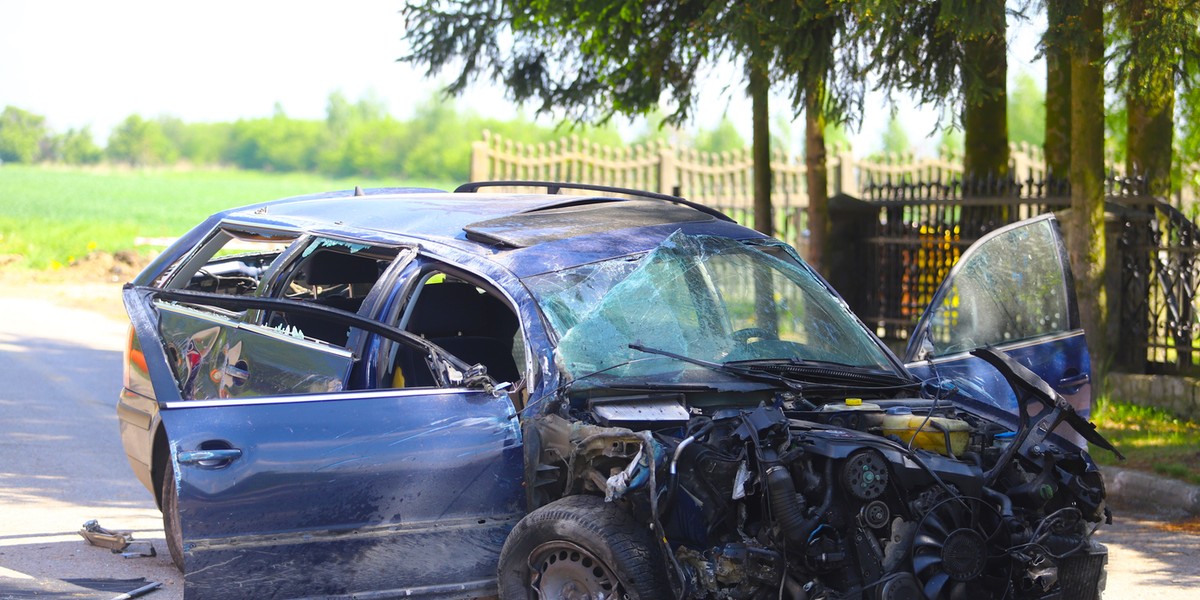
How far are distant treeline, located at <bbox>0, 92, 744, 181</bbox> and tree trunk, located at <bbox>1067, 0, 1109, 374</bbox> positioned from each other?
9061 cm

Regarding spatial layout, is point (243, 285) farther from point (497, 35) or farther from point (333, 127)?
point (333, 127)

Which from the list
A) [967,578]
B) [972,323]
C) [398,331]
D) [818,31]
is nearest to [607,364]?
[398,331]

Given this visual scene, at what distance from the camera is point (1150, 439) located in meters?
9.43

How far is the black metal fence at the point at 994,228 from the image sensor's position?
1086 centimetres

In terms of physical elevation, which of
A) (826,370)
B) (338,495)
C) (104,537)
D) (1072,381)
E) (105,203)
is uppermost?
(826,370)

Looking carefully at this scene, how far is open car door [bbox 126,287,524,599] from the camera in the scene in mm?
4426

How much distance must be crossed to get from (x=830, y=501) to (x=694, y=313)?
3.85ft

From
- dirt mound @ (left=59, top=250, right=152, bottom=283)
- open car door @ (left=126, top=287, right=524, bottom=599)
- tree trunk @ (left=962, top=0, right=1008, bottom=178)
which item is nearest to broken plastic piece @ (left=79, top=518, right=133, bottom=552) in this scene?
open car door @ (left=126, top=287, right=524, bottom=599)

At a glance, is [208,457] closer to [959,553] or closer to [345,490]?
[345,490]

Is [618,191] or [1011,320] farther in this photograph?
[618,191]

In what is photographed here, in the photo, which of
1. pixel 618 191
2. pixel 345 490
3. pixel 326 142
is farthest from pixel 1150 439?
pixel 326 142

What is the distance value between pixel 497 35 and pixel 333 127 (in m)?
118

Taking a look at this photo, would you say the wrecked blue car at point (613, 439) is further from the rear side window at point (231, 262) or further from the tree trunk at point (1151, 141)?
the tree trunk at point (1151, 141)

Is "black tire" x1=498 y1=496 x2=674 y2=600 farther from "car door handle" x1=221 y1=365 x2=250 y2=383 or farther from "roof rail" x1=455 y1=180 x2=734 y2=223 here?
"roof rail" x1=455 y1=180 x2=734 y2=223
